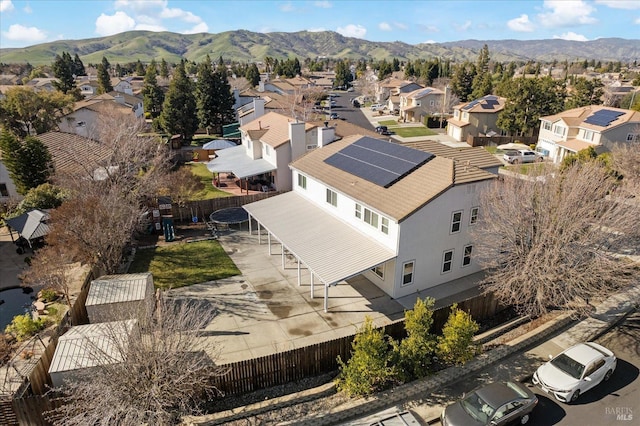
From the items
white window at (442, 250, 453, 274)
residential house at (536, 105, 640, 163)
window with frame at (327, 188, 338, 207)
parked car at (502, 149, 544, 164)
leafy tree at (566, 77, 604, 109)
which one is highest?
leafy tree at (566, 77, 604, 109)

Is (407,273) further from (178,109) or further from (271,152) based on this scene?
(178,109)

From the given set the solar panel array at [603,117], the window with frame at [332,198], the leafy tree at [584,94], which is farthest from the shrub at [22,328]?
the leafy tree at [584,94]

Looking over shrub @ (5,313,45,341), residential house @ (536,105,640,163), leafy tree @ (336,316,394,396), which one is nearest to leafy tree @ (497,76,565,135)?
residential house @ (536,105,640,163)

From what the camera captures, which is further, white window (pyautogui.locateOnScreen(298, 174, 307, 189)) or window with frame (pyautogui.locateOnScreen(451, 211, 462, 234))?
white window (pyautogui.locateOnScreen(298, 174, 307, 189))

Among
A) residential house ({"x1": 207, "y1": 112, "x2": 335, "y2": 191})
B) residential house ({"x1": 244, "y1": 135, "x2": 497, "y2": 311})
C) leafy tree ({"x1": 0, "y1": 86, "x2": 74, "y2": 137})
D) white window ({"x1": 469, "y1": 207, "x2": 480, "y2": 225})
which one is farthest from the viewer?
leafy tree ({"x1": 0, "y1": 86, "x2": 74, "y2": 137})

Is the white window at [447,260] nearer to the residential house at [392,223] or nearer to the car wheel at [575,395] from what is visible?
the residential house at [392,223]

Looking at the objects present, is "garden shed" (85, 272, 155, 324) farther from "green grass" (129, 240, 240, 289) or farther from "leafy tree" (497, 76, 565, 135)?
"leafy tree" (497, 76, 565, 135)

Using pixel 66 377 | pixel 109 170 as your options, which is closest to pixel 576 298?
pixel 66 377
